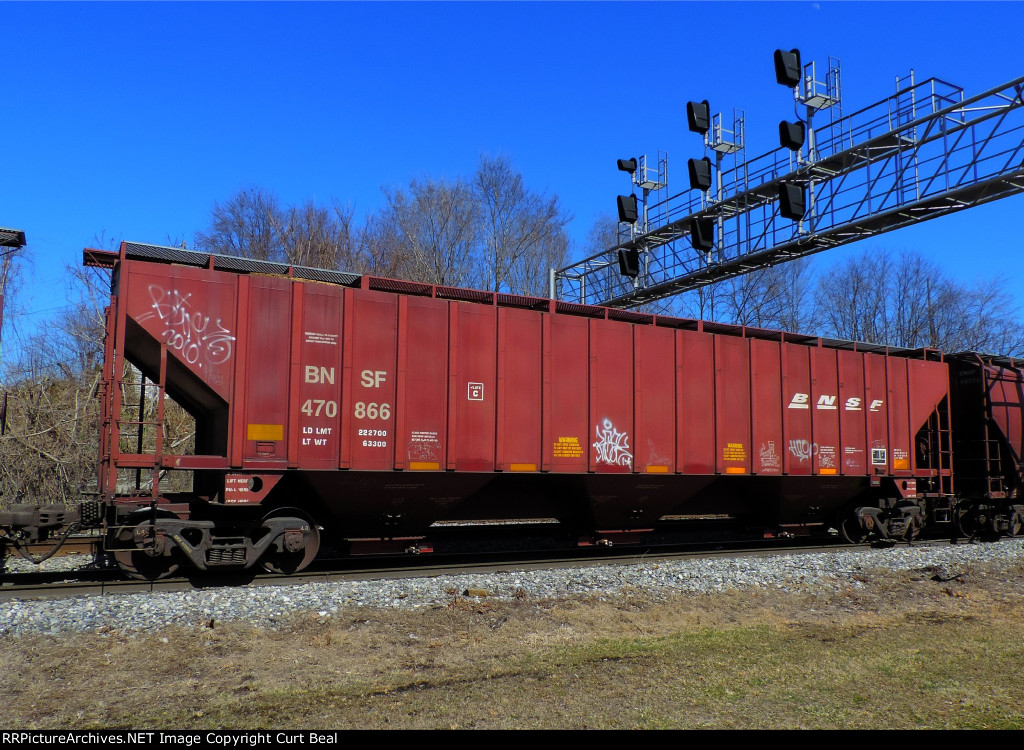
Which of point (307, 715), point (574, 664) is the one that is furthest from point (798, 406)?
point (307, 715)

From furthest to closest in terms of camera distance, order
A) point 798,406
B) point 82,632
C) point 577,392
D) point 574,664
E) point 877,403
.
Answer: point 877,403, point 798,406, point 577,392, point 82,632, point 574,664

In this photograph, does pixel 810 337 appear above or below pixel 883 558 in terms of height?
above

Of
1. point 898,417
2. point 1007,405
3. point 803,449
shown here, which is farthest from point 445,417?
point 1007,405

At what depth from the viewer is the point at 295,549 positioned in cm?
1001

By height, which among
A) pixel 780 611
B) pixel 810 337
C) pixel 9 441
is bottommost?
pixel 780 611

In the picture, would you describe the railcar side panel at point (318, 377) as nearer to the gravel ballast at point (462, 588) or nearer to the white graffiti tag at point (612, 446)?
the gravel ballast at point (462, 588)

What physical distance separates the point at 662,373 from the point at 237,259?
7.09m

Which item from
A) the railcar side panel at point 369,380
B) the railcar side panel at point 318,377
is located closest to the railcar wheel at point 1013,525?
the railcar side panel at point 369,380

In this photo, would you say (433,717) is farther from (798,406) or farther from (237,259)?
(798,406)

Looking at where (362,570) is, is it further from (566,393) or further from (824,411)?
(824,411)

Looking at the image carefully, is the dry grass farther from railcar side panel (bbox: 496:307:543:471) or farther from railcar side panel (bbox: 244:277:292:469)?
railcar side panel (bbox: 496:307:543:471)

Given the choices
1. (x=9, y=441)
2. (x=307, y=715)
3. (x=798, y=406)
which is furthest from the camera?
(x=9, y=441)

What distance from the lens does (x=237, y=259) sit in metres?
10.1

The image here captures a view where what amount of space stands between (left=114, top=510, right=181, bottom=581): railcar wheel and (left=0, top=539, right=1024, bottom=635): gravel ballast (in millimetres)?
693
